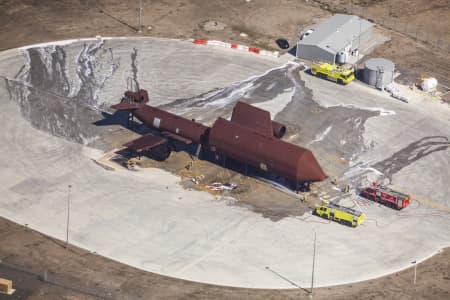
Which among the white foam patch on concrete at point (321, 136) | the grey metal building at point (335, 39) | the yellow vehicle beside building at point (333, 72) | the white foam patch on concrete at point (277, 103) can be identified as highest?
the grey metal building at point (335, 39)

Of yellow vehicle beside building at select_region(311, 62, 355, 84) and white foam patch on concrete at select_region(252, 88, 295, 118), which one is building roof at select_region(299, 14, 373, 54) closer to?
yellow vehicle beside building at select_region(311, 62, 355, 84)

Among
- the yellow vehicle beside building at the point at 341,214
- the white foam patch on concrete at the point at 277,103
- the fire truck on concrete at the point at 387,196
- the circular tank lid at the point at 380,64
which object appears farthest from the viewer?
the circular tank lid at the point at 380,64

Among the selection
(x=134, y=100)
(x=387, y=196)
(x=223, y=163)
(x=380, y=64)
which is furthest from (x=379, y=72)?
(x=134, y=100)

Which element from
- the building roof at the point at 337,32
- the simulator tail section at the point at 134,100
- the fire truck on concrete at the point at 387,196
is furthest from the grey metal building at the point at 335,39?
the fire truck on concrete at the point at 387,196

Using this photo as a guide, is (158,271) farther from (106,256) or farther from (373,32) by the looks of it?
(373,32)

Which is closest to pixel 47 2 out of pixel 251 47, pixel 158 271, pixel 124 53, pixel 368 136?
pixel 124 53

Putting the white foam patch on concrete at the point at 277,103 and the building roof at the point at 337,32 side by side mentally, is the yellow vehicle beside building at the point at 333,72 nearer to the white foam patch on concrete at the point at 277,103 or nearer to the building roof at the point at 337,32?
the building roof at the point at 337,32
